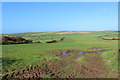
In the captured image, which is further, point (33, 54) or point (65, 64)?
point (33, 54)

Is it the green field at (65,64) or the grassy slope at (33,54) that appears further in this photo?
the grassy slope at (33,54)

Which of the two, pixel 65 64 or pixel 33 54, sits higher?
pixel 33 54

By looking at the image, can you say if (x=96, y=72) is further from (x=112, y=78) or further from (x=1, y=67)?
(x=1, y=67)

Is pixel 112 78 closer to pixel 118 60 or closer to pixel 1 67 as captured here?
pixel 118 60

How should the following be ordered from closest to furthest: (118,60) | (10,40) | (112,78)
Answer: (112,78)
(118,60)
(10,40)

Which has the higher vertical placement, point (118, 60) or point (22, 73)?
point (118, 60)

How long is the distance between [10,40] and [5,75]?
17.6 metres

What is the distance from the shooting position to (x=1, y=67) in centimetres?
654

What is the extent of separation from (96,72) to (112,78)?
1.02 meters

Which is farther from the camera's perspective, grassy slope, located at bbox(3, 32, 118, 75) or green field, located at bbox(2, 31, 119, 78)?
grassy slope, located at bbox(3, 32, 118, 75)

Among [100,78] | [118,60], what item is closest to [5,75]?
[100,78]

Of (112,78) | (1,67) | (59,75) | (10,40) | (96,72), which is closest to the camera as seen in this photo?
(112,78)

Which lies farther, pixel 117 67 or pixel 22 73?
pixel 117 67

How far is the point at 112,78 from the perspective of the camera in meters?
5.22
